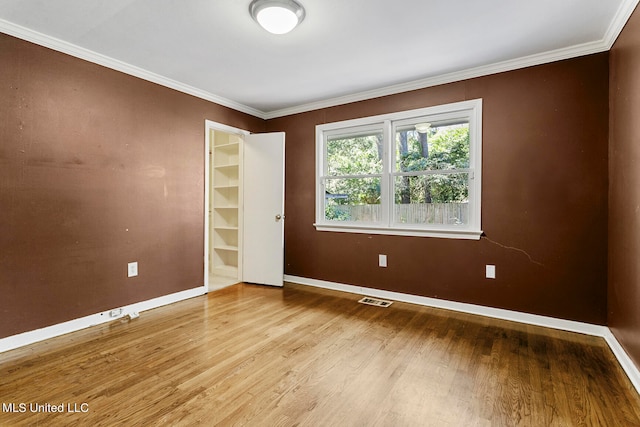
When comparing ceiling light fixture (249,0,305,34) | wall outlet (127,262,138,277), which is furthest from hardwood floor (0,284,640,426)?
ceiling light fixture (249,0,305,34)

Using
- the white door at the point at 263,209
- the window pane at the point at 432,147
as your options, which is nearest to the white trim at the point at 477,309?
the white door at the point at 263,209

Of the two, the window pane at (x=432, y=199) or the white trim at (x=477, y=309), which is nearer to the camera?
the white trim at (x=477, y=309)

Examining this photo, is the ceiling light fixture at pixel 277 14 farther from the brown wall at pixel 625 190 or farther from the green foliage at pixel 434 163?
the brown wall at pixel 625 190

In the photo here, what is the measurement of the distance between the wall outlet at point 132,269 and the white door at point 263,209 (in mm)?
1447

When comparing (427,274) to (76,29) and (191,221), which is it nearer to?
(191,221)

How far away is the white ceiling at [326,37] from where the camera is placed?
2.11m

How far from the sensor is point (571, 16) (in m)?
2.20

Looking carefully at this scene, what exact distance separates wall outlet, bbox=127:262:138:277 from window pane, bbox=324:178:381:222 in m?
2.24

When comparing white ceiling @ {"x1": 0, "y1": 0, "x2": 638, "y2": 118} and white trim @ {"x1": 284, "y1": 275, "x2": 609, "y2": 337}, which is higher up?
white ceiling @ {"x1": 0, "y1": 0, "x2": 638, "y2": 118}

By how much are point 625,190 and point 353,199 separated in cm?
246

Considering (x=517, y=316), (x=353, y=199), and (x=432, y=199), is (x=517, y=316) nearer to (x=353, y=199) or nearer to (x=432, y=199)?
(x=432, y=199)

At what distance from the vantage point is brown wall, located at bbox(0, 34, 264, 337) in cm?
236

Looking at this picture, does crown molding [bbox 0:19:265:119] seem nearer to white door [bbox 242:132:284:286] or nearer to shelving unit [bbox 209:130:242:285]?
white door [bbox 242:132:284:286]

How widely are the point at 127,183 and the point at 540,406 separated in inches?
142
